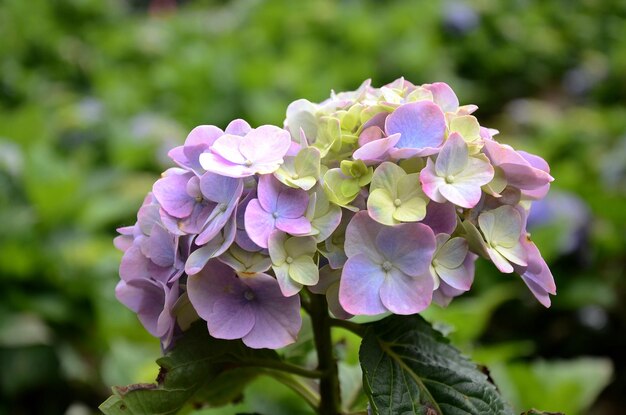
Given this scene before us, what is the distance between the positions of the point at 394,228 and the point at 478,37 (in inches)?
146

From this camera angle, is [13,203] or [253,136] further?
[13,203]

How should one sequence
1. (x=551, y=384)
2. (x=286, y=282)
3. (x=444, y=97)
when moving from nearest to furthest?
(x=286, y=282) → (x=444, y=97) → (x=551, y=384)

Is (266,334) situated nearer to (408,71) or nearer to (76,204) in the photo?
(76,204)

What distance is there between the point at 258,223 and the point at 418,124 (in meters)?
0.18

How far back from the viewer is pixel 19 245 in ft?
6.40

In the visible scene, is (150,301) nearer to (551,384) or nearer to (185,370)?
(185,370)

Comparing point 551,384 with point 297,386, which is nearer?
point 297,386

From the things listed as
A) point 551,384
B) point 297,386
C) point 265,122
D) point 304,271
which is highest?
point 304,271

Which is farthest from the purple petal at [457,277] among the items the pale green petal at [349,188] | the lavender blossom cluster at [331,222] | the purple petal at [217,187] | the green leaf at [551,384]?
the green leaf at [551,384]

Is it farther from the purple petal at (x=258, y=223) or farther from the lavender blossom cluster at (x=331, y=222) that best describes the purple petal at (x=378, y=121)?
the purple petal at (x=258, y=223)

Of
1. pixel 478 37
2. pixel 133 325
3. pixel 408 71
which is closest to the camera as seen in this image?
pixel 133 325

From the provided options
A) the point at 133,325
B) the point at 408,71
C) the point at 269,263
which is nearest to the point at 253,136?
the point at 269,263

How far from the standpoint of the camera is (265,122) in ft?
9.17

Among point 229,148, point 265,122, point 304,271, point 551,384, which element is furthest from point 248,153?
point 265,122
